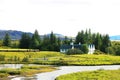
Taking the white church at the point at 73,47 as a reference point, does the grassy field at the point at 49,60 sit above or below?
below

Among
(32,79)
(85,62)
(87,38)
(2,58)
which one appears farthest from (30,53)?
(32,79)


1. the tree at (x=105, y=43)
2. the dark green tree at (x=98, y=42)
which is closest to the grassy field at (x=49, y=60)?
the tree at (x=105, y=43)

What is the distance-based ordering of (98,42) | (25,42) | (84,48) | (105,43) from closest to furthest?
(84,48) < (25,42) < (105,43) < (98,42)

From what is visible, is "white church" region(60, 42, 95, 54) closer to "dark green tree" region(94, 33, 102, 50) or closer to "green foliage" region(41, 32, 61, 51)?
"green foliage" region(41, 32, 61, 51)

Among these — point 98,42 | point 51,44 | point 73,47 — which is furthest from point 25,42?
point 98,42

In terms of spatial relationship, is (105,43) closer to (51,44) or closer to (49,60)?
(51,44)

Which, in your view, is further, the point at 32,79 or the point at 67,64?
the point at 67,64

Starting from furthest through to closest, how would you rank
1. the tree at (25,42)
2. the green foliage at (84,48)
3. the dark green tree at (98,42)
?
the dark green tree at (98,42)
the tree at (25,42)
the green foliage at (84,48)

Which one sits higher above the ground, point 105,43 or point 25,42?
point 25,42

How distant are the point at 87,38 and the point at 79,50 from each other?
18450 mm

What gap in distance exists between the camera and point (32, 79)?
5391cm

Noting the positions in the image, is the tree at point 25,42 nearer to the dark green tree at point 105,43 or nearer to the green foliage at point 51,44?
the green foliage at point 51,44

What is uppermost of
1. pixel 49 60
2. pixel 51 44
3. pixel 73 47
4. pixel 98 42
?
pixel 98 42

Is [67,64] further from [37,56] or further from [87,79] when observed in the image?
[87,79]
